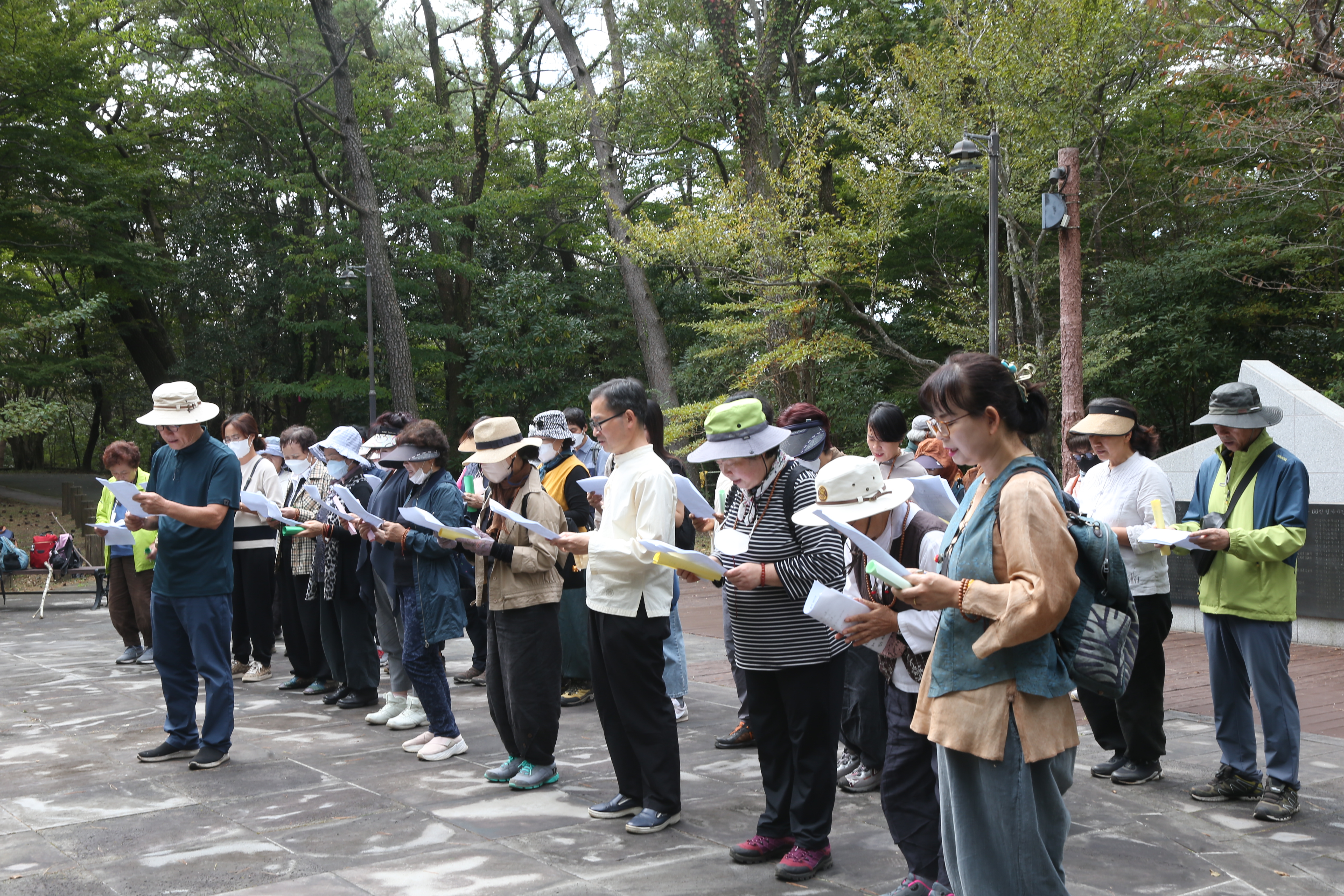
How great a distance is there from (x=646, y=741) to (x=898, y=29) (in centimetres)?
2063

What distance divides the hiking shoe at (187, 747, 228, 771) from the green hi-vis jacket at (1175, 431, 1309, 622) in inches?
204

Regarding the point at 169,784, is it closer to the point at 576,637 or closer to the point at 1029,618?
the point at 576,637

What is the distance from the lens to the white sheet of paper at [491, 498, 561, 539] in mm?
4859

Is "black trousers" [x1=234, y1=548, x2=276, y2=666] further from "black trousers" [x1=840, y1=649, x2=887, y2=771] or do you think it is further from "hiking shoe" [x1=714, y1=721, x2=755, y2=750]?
"black trousers" [x1=840, y1=649, x2=887, y2=771]

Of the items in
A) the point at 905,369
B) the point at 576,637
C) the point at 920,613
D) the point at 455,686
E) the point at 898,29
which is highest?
the point at 898,29

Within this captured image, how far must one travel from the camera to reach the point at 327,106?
28.2 metres

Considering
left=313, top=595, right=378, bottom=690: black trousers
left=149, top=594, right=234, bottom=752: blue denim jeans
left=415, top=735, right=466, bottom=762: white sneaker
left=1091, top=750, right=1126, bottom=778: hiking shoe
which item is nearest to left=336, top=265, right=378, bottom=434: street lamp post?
left=313, top=595, right=378, bottom=690: black trousers

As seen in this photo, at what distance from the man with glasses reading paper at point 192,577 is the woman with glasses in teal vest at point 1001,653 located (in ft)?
15.1

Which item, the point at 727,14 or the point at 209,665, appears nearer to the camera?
the point at 209,665

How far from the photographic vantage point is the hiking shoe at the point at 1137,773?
17.4 feet

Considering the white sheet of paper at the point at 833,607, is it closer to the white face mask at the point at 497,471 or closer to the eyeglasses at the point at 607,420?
the eyeglasses at the point at 607,420

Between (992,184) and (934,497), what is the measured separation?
12.3 m

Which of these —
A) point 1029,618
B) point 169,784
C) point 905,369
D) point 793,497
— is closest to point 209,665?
point 169,784

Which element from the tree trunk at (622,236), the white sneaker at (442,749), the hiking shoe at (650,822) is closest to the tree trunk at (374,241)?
the tree trunk at (622,236)
